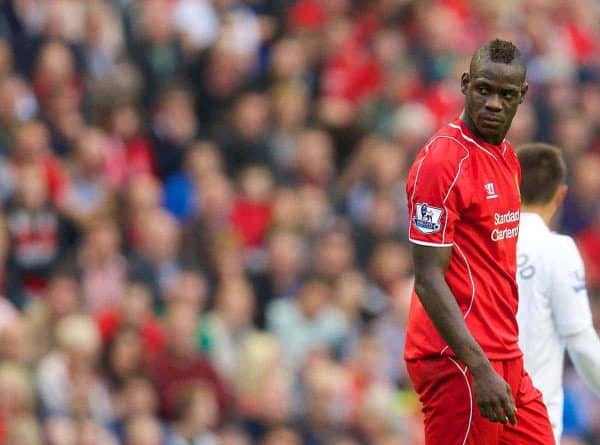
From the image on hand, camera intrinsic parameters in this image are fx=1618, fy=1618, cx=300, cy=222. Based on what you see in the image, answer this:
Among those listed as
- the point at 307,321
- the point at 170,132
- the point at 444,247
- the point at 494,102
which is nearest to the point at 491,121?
the point at 494,102

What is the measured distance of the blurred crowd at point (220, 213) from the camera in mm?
11156

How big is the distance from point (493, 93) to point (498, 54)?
0.15 meters

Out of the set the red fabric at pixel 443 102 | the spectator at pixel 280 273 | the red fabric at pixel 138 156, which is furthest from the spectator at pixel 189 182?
the red fabric at pixel 443 102

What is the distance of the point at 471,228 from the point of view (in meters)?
6.23

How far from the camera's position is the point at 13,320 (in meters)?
10.8

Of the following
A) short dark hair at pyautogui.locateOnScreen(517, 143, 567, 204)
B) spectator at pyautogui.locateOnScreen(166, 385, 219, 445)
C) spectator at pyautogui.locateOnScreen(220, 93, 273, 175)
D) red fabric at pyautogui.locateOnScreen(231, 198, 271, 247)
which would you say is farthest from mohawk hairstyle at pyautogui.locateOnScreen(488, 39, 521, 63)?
spectator at pyautogui.locateOnScreen(220, 93, 273, 175)

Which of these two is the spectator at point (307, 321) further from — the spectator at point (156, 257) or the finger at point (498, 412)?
the finger at point (498, 412)

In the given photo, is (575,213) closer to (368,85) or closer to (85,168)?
(368,85)

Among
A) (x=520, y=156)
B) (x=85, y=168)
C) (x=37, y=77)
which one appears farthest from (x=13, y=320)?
(x=520, y=156)

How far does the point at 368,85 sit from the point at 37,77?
12.4 ft

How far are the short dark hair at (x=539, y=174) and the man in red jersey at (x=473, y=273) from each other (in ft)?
2.37

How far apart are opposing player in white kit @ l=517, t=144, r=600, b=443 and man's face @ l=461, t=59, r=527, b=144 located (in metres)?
0.97

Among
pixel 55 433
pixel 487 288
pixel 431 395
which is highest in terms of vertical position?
pixel 487 288

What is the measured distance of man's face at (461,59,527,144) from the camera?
6098 millimetres
